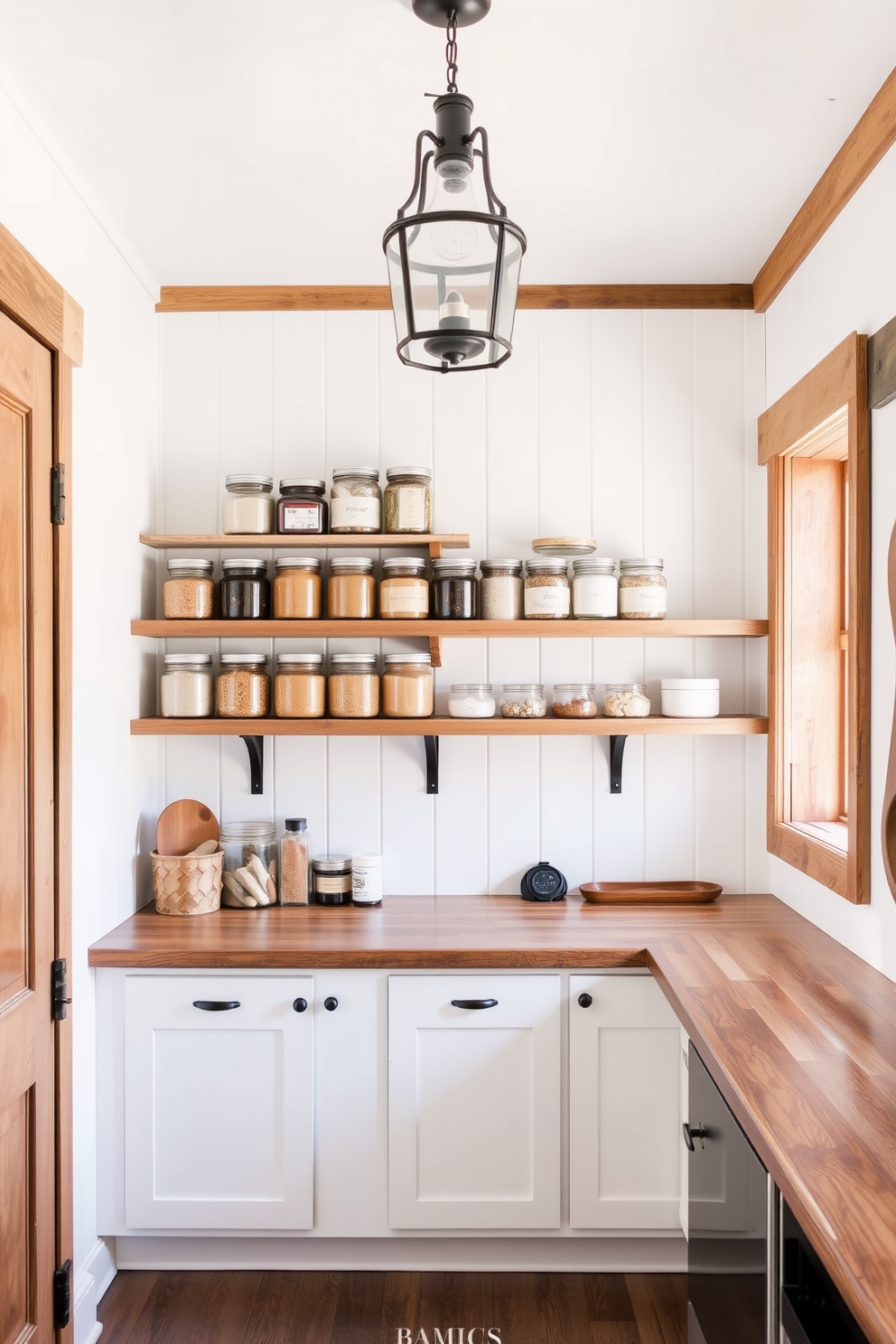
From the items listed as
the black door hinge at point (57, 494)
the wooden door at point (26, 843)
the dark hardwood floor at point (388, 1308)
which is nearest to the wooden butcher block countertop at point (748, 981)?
the wooden door at point (26, 843)

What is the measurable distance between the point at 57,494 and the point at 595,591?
1360mm

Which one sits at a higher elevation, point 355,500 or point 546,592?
point 355,500

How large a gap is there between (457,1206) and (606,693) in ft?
4.36

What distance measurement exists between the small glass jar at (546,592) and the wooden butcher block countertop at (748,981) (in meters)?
0.80

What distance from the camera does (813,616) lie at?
2.53 m

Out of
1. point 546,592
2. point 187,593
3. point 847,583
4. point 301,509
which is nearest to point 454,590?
point 546,592

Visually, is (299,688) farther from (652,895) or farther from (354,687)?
(652,895)

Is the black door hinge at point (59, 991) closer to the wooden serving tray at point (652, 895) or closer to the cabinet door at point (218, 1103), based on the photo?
the cabinet door at point (218, 1103)

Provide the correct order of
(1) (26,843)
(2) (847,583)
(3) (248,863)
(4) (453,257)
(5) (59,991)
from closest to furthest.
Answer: (4) (453,257)
(1) (26,843)
(5) (59,991)
(2) (847,583)
(3) (248,863)

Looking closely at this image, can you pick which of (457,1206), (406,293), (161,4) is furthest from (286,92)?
(457,1206)

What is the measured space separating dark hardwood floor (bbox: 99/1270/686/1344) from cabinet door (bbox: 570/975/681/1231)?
0.16 m

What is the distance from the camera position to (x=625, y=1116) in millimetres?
2281

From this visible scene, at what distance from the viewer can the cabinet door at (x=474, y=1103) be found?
228 cm

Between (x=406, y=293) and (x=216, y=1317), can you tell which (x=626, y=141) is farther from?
(x=216, y=1317)
